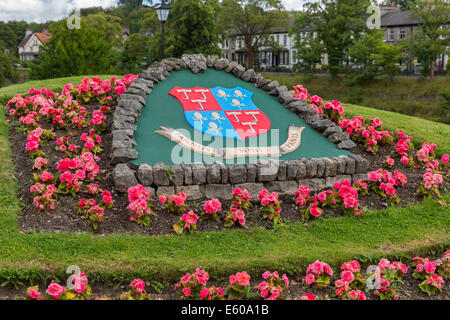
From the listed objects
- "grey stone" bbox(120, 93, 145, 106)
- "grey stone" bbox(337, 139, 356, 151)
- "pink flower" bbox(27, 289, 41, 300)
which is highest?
"grey stone" bbox(120, 93, 145, 106)

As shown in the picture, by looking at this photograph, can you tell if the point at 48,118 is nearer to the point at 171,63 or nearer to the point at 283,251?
the point at 171,63

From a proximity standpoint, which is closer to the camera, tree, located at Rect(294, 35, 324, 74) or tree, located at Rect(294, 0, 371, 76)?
tree, located at Rect(294, 0, 371, 76)

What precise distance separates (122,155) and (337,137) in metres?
4.55

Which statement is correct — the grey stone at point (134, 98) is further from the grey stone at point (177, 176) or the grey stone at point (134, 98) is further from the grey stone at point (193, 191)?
the grey stone at point (193, 191)

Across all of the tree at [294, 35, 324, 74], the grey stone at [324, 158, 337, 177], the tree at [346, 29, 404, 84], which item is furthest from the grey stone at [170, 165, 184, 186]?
the tree at [294, 35, 324, 74]

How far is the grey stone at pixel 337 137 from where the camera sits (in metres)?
9.92

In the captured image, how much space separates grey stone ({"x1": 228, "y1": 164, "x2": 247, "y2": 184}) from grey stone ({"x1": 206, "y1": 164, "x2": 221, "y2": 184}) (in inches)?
8.3

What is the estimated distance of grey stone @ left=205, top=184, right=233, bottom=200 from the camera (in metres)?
8.00

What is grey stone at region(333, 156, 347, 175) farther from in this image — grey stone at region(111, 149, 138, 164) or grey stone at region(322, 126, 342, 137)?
grey stone at region(111, 149, 138, 164)

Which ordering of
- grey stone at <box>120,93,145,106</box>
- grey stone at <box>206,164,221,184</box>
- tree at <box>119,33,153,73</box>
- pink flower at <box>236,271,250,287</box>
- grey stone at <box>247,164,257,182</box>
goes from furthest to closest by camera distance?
tree at <box>119,33,153,73</box> < grey stone at <box>120,93,145,106</box> < grey stone at <box>247,164,257,182</box> < grey stone at <box>206,164,221,184</box> < pink flower at <box>236,271,250,287</box>

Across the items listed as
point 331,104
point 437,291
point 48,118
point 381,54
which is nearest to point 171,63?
point 48,118

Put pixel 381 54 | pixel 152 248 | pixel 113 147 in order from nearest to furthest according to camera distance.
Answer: pixel 152 248
pixel 113 147
pixel 381 54

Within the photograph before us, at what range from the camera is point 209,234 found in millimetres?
6895

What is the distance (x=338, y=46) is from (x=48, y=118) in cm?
3633
